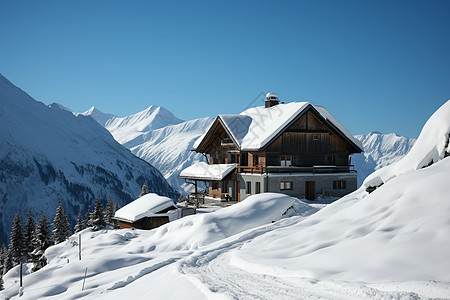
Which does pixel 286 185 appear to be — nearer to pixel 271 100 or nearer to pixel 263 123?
pixel 263 123

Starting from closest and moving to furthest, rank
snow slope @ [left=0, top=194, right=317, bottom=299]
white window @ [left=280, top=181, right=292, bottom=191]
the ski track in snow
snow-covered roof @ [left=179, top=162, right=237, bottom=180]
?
the ski track in snow
snow slope @ [left=0, top=194, right=317, bottom=299]
white window @ [left=280, top=181, right=292, bottom=191]
snow-covered roof @ [left=179, top=162, right=237, bottom=180]

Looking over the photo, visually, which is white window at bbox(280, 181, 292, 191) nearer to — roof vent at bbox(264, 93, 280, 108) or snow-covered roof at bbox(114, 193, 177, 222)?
snow-covered roof at bbox(114, 193, 177, 222)

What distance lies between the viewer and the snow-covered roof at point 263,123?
3303 centimetres

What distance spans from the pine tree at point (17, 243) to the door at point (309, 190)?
39928mm

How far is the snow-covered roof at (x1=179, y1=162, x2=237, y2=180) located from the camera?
3538cm

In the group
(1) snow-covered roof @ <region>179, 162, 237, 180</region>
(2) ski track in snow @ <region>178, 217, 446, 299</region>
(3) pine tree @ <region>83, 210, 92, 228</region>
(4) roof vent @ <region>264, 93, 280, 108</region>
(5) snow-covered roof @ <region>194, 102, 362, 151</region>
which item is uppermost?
(4) roof vent @ <region>264, 93, 280, 108</region>

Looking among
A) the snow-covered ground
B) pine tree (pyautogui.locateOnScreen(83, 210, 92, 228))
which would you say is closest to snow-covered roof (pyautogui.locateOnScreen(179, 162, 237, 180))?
pine tree (pyautogui.locateOnScreen(83, 210, 92, 228))

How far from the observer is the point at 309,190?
34062 millimetres

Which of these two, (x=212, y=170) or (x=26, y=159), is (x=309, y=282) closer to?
(x=212, y=170)

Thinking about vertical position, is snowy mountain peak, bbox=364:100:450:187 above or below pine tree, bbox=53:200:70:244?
above

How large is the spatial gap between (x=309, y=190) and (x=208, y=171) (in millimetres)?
10636

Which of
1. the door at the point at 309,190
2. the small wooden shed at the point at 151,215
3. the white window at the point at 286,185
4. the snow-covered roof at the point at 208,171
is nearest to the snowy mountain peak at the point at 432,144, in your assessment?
the white window at the point at 286,185

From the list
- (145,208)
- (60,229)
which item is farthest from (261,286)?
(60,229)

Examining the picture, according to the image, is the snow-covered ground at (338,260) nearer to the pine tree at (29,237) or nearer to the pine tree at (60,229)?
the pine tree at (60,229)
